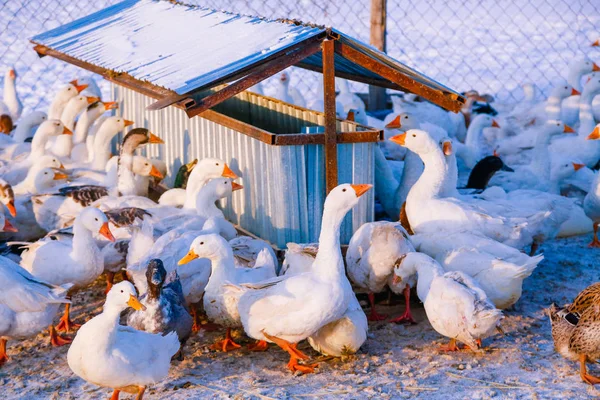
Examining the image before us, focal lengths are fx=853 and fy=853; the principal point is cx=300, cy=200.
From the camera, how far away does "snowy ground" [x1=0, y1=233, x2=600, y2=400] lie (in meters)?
4.34

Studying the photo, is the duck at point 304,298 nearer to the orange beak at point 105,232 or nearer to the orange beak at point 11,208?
the orange beak at point 105,232

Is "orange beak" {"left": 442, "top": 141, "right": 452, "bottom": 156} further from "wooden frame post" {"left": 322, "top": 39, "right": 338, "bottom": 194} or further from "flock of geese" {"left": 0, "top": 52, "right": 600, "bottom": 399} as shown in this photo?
"wooden frame post" {"left": 322, "top": 39, "right": 338, "bottom": 194}

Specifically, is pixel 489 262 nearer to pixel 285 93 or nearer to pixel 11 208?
pixel 11 208

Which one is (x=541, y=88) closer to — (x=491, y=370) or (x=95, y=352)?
(x=491, y=370)

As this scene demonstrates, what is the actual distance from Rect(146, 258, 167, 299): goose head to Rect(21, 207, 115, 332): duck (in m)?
0.98

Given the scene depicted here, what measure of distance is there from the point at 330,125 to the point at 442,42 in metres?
11.6

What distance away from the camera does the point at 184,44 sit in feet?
20.3

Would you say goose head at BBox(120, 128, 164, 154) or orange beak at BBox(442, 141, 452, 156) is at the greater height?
goose head at BBox(120, 128, 164, 154)

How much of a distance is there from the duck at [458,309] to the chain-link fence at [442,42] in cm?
795

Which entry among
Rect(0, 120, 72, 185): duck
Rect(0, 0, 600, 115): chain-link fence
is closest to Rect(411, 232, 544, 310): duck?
Rect(0, 120, 72, 185): duck

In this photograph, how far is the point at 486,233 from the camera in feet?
18.9

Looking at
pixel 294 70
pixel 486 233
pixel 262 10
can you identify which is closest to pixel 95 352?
pixel 486 233

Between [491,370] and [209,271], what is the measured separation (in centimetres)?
188

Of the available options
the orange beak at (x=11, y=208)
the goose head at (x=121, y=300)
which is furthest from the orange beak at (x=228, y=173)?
the goose head at (x=121, y=300)
